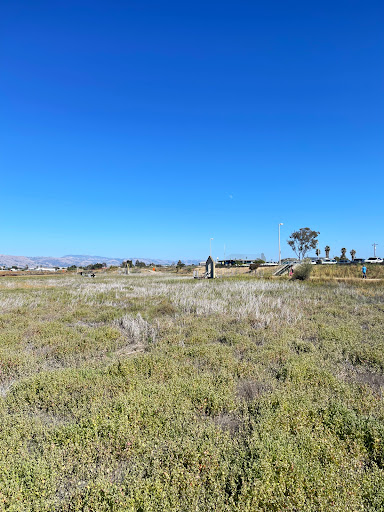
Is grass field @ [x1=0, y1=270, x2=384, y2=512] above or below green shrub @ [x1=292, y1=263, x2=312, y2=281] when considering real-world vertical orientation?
below

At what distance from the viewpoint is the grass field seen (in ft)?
9.20

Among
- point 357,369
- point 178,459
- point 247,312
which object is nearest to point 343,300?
point 247,312

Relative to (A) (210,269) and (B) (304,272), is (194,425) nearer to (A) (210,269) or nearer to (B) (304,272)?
(B) (304,272)

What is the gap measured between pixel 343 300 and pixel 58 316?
15335mm

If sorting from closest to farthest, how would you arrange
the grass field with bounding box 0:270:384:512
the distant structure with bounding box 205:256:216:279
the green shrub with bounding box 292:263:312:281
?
the grass field with bounding box 0:270:384:512 < the green shrub with bounding box 292:263:312:281 < the distant structure with bounding box 205:256:216:279

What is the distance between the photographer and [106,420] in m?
4.01

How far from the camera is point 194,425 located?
3984mm

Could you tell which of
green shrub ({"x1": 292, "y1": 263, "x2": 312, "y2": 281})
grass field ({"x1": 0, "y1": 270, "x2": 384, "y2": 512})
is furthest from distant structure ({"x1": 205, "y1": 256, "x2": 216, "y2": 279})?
grass field ({"x1": 0, "y1": 270, "x2": 384, "y2": 512})

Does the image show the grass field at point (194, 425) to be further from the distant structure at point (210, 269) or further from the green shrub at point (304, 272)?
the distant structure at point (210, 269)

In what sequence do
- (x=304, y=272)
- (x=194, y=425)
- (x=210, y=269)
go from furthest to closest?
(x=210, y=269)
(x=304, y=272)
(x=194, y=425)

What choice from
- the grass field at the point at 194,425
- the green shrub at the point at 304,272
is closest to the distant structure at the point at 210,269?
the green shrub at the point at 304,272

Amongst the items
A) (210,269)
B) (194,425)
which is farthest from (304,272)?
(194,425)

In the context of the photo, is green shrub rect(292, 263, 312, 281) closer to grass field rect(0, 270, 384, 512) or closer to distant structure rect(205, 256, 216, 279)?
distant structure rect(205, 256, 216, 279)

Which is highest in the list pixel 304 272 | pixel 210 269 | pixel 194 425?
pixel 210 269
